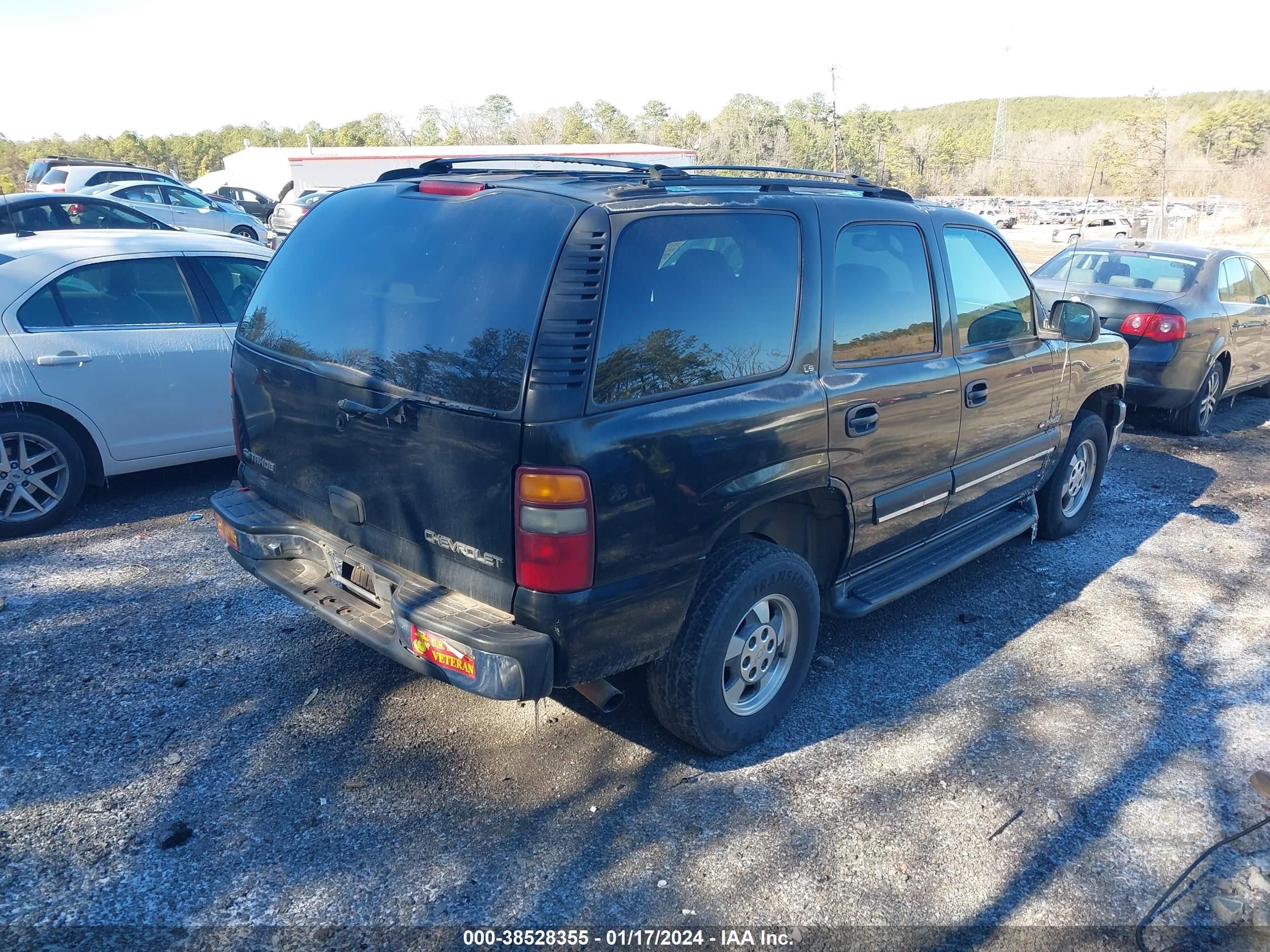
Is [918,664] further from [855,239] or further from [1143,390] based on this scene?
[1143,390]

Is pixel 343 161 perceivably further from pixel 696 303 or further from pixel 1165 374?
pixel 696 303

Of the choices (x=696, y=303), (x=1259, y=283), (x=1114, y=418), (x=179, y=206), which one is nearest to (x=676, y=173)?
(x=696, y=303)

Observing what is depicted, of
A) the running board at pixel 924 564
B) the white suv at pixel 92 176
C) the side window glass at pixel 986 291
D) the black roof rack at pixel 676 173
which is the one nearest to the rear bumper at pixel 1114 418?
the running board at pixel 924 564

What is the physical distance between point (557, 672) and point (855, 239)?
2125 mm

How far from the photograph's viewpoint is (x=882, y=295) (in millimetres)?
3771

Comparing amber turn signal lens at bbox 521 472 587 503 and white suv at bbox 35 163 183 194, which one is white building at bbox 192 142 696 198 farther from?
amber turn signal lens at bbox 521 472 587 503

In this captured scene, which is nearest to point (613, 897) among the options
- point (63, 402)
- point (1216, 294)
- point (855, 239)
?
point (855, 239)

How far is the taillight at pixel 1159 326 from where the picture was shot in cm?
772

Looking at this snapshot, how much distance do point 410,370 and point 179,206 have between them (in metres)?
20.1

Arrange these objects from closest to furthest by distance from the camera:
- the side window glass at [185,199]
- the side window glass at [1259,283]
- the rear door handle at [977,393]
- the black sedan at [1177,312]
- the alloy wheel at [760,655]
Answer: the alloy wheel at [760,655]
the rear door handle at [977,393]
the black sedan at [1177,312]
the side window glass at [1259,283]
the side window glass at [185,199]

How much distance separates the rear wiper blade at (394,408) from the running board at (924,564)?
186cm

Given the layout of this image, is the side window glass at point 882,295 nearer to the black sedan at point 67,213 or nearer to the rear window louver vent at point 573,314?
the rear window louver vent at point 573,314

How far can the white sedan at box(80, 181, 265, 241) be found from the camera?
19.0m

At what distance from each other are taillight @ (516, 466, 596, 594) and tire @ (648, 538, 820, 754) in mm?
614
